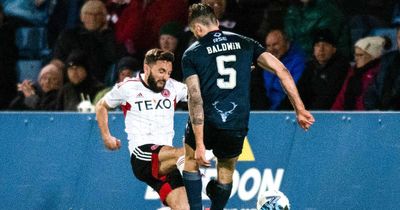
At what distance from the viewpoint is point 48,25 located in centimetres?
1897

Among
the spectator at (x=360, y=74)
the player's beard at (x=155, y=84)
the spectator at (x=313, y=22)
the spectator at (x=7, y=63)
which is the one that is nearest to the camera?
the player's beard at (x=155, y=84)

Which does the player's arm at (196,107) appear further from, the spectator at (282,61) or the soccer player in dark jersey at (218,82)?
the spectator at (282,61)

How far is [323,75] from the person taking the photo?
1536 centimetres

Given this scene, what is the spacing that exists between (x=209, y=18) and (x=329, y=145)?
2339 millimetres

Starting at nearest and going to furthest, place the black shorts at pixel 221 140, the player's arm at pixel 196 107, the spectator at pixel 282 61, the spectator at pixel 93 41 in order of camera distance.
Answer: the player's arm at pixel 196 107, the black shorts at pixel 221 140, the spectator at pixel 282 61, the spectator at pixel 93 41

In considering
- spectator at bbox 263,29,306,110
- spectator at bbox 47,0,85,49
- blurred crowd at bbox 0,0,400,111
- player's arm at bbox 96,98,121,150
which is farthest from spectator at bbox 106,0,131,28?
player's arm at bbox 96,98,121,150

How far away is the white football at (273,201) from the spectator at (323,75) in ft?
8.44

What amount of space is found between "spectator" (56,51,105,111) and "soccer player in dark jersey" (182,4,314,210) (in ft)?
15.0

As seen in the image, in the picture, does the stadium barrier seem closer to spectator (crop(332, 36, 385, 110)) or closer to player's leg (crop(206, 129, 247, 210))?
spectator (crop(332, 36, 385, 110))

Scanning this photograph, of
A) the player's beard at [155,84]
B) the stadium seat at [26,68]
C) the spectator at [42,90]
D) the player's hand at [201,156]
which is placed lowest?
the player's hand at [201,156]

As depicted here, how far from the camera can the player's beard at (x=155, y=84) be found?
1305 centimetres

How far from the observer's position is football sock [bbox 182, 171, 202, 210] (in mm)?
12344

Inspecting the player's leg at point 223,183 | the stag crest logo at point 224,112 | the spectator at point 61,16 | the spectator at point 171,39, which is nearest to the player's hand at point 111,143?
the player's leg at point 223,183

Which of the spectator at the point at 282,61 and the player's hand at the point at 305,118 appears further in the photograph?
the spectator at the point at 282,61
